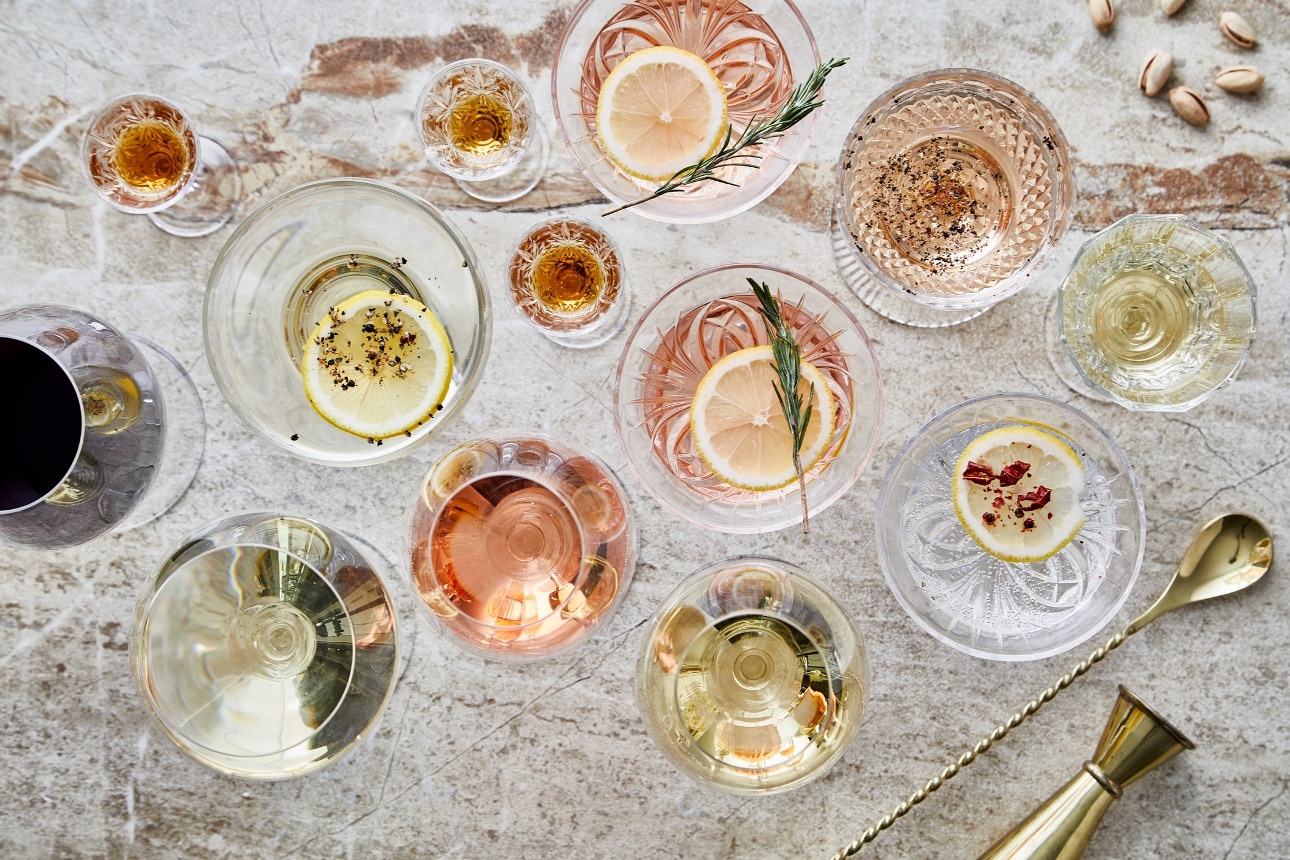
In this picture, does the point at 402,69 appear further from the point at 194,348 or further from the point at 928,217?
the point at 928,217

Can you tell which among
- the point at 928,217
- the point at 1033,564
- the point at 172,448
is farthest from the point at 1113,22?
the point at 172,448

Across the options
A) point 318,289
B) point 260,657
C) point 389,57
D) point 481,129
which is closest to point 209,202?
point 318,289

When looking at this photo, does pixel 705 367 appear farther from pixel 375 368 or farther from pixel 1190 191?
pixel 1190 191

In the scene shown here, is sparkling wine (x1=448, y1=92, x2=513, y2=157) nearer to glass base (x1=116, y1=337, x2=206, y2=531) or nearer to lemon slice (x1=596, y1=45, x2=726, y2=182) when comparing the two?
lemon slice (x1=596, y1=45, x2=726, y2=182)

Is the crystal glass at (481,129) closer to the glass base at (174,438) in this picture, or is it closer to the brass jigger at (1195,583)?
the glass base at (174,438)

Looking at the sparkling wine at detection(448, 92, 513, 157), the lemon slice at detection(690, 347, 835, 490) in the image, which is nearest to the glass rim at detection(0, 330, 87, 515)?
the sparkling wine at detection(448, 92, 513, 157)

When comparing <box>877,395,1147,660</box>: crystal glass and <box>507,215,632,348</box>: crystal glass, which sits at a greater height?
<box>507,215,632,348</box>: crystal glass
